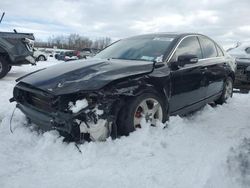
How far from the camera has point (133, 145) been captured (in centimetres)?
405

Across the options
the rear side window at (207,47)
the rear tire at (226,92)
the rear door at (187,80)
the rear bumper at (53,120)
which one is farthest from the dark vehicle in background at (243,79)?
the rear bumper at (53,120)

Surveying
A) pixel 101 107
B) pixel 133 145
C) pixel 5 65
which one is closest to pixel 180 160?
pixel 133 145

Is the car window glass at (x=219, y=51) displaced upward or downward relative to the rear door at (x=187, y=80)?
upward

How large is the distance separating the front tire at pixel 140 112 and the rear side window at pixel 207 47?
1.99 m

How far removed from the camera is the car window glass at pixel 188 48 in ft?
17.2

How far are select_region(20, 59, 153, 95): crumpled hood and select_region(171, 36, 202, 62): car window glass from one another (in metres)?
0.74

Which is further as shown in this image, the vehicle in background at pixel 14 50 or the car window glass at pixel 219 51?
the vehicle in background at pixel 14 50

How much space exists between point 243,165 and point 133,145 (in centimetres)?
132

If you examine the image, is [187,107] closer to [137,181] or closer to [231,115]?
[231,115]

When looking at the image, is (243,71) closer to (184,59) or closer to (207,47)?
(207,47)

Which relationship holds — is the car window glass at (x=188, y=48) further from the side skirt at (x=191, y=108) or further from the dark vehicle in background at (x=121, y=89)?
the side skirt at (x=191, y=108)

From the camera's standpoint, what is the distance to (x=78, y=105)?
3820 mm

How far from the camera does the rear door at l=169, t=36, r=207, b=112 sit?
500 centimetres

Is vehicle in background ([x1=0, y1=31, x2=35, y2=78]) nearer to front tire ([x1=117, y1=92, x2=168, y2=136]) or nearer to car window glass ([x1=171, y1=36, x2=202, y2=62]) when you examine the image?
car window glass ([x1=171, y1=36, x2=202, y2=62])
